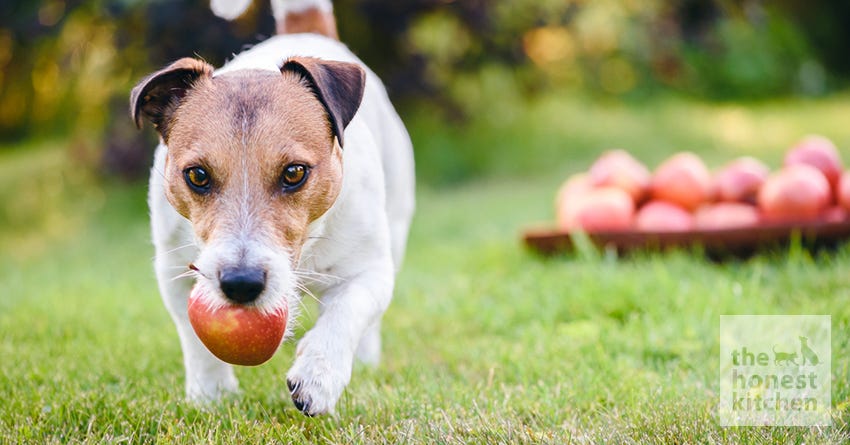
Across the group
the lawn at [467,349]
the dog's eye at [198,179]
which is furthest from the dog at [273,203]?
the lawn at [467,349]

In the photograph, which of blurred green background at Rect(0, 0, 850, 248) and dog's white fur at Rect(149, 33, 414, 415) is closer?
dog's white fur at Rect(149, 33, 414, 415)

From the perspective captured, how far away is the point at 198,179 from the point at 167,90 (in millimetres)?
439

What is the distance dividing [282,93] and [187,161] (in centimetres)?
40

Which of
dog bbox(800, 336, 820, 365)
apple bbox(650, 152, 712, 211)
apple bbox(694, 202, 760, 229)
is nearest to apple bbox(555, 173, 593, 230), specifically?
apple bbox(650, 152, 712, 211)

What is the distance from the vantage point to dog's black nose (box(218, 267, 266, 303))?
219cm

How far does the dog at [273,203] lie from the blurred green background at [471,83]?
519 centimetres

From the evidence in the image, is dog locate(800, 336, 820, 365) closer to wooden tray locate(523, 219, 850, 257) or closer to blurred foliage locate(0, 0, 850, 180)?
wooden tray locate(523, 219, 850, 257)

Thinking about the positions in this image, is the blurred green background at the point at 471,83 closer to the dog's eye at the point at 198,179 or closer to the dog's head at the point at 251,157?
the dog's head at the point at 251,157

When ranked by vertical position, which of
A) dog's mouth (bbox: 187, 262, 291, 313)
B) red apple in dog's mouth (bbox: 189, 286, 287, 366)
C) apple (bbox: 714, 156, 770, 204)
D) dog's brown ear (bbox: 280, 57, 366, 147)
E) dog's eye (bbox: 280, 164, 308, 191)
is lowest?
apple (bbox: 714, 156, 770, 204)

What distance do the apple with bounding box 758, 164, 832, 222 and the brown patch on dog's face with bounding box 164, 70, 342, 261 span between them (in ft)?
10.1

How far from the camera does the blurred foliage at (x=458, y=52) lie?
799 cm

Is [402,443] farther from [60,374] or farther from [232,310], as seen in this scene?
[60,374]

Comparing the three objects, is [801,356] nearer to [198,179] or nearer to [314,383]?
[314,383]

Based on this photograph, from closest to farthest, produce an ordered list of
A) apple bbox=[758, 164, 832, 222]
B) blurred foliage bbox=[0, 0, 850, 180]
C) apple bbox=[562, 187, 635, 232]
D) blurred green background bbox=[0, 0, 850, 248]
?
apple bbox=[758, 164, 832, 222], apple bbox=[562, 187, 635, 232], blurred foliage bbox=[0, 0, 850, 180], blurred green background bbox=[0, 0, 850, 248]
